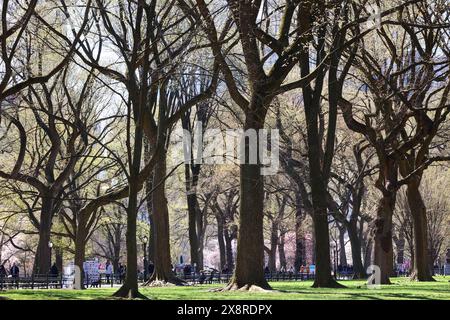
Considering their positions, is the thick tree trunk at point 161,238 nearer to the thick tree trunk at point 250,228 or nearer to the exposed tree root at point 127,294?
the thick tree trunk at point 250,228

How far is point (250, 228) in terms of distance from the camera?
1047 inches

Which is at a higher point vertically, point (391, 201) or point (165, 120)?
point (165, 120)

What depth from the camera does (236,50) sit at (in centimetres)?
4050

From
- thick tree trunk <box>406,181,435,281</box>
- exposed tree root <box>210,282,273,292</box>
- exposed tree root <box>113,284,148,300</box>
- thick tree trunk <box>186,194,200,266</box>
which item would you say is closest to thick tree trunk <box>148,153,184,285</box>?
exposed tree root <box>210,282,273,292</box>

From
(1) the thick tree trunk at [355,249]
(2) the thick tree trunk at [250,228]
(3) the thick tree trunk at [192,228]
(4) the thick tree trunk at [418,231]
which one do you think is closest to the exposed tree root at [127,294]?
(2) the thick tree trunk at [250,228]

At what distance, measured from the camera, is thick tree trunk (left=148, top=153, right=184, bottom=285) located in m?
35.4

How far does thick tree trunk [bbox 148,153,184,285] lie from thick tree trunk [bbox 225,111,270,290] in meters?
9.08

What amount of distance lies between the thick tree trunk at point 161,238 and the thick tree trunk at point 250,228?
908 cm

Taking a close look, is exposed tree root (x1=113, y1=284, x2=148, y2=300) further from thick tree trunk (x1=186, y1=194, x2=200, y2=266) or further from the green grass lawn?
thick tree trunk (x1=186, y1=194, x2=200, y2=266)

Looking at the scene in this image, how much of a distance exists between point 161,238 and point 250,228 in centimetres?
1016

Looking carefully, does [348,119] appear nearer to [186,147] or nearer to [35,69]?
[35,69]

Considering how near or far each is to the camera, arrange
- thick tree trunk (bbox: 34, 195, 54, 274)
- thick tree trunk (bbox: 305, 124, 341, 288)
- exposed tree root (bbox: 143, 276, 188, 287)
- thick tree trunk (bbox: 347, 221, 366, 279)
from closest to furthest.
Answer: thick tree trunk (bbox: 305, 124, 341, 288) < exposed tree root (bbox: 143, 276, 188, 287) < thick tree trunk (bbox: 34, 195, 54, 274) < thick tree trunk (bbox: 347, 221, 366, 279)

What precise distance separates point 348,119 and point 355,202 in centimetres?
1343
